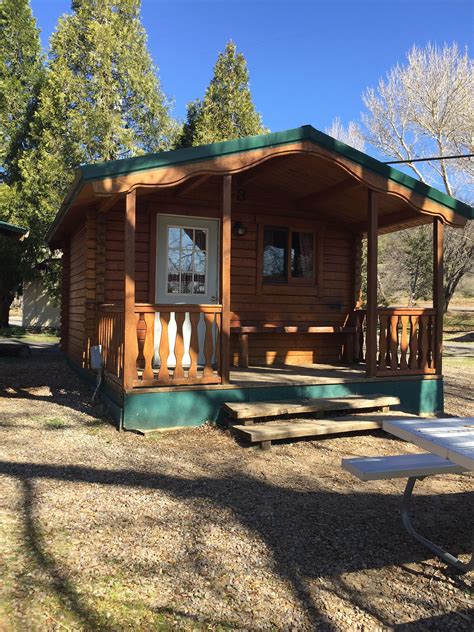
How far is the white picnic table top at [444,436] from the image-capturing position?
7.68 feet

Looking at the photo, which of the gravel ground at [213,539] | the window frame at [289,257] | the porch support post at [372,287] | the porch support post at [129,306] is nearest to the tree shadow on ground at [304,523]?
the gravel ground at [213,539]

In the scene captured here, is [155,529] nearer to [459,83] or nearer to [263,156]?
[263,156]

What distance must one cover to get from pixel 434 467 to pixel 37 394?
5658mm

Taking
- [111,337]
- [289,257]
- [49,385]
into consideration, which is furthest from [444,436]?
[49,385]

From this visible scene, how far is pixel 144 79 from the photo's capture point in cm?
1861

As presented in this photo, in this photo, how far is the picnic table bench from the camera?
249cm

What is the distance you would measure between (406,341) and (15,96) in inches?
718

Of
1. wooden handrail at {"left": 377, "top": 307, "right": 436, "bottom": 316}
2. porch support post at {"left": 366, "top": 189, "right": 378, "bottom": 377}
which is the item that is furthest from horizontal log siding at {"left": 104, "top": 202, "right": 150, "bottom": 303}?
wooden handrail at {"left": 377, "top": 307, "right": 436, "bottom": 316}

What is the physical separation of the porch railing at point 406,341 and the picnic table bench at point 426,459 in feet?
10.5

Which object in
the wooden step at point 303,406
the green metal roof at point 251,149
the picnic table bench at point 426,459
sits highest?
the green metal roof at point 251,149

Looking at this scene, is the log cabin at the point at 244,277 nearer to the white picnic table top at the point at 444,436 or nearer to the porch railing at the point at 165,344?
the porch railing at the point at 165,344

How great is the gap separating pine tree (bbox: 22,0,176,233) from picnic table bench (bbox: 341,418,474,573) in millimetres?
16476

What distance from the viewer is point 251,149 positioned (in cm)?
541

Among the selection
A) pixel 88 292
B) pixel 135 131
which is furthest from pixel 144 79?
pixel 88 292
